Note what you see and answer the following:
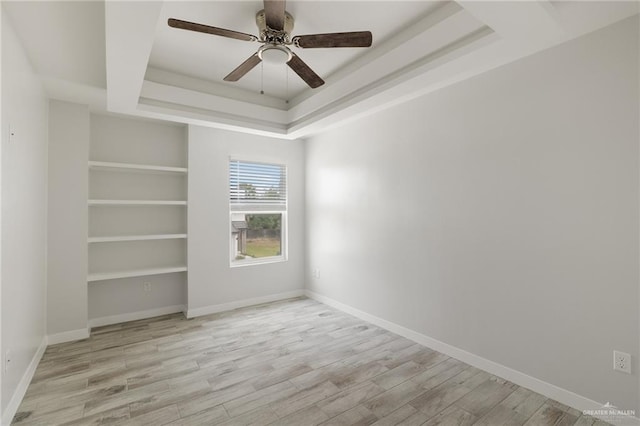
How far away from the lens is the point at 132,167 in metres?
3.73

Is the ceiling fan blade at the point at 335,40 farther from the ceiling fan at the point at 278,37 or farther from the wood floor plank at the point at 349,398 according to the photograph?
the wood floor plank at the point at 349,398

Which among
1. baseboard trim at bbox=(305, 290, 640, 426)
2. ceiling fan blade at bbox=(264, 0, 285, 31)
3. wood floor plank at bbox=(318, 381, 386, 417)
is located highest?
ceiling fan blade at bbox=(264, 0, 285, 31)

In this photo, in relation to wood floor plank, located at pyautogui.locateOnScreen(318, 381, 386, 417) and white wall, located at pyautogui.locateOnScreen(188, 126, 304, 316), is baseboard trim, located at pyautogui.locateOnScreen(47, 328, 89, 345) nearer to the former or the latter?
white wall, located at pyautogui.locateOnScreen(188, 126, 304, 316)

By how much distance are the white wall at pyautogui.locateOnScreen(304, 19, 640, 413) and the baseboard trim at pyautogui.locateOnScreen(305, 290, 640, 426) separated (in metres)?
0.05

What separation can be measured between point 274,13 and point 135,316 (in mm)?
3821

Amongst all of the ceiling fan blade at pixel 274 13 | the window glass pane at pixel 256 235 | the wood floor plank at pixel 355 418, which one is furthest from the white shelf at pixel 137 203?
the wood floor plank at pixel 355 418

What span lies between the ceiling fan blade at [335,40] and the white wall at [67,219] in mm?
2751

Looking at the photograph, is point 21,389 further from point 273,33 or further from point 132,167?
point 273,33

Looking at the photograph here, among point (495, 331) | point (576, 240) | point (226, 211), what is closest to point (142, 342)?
point (226, 211)

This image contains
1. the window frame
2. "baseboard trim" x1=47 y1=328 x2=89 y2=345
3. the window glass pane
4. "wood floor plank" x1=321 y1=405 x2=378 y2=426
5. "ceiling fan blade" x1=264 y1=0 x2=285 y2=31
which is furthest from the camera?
the window glass pane

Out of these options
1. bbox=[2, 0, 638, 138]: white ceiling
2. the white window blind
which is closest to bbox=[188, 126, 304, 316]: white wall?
the white window blind

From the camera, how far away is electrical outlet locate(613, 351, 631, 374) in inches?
77.9

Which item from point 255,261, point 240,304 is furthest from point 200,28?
point 240,304

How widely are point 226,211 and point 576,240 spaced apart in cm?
376
